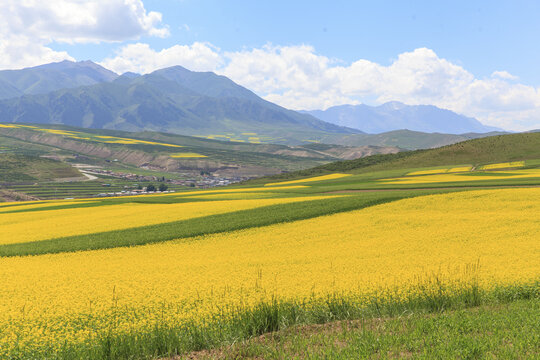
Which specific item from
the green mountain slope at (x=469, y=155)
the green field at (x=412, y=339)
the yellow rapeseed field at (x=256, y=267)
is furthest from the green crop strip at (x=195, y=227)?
the green mountain slope at (x=469, y=155)

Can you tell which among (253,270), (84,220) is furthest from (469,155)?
(253,270)

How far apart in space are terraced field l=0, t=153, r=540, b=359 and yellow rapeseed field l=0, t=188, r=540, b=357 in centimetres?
9

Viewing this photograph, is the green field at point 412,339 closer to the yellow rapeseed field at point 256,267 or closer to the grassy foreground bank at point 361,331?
the grassy foreground bank at point 361,331

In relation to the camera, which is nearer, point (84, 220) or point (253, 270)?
point (253, 270)

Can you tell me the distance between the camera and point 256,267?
19641 mm

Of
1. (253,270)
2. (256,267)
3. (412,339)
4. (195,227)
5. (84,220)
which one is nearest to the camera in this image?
(412,339)

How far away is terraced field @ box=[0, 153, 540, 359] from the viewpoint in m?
12.1

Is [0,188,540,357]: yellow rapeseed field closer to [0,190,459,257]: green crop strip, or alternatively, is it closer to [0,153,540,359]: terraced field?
[0,153,540,359]: terraced field

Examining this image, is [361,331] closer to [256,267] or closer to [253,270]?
[253,270]

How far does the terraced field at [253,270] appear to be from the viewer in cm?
1212

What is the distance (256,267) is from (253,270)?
2.00 feet

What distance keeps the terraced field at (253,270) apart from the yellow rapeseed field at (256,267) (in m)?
0.09

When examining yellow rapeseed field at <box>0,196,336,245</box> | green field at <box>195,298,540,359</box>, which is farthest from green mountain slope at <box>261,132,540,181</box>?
green field at <box>195,298,540,359</box>

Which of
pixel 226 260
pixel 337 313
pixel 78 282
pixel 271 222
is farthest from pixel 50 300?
pixel 271 222
